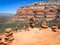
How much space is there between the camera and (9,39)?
41.6 meters

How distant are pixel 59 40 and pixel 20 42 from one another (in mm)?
7746

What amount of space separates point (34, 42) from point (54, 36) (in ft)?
15.9

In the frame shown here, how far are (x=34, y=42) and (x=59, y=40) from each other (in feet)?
15.9

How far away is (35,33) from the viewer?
1832 inches

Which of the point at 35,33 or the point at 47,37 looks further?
the point at 35,33

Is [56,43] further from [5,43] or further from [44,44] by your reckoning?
[5,43]

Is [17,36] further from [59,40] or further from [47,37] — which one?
[59,40]

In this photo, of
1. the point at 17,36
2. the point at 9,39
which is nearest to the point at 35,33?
the point at 17,36

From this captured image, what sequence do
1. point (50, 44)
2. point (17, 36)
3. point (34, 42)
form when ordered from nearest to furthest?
point (50, 44) < point (34, 42) < point (17, 36)

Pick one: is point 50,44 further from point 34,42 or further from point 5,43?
point 5,43

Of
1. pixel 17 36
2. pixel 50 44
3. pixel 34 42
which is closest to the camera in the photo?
pixel 50 44

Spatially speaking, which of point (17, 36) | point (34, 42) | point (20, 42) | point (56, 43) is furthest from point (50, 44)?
point (17, 36)

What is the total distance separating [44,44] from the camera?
3881cm

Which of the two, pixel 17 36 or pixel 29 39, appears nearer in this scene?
pixel 29 39
